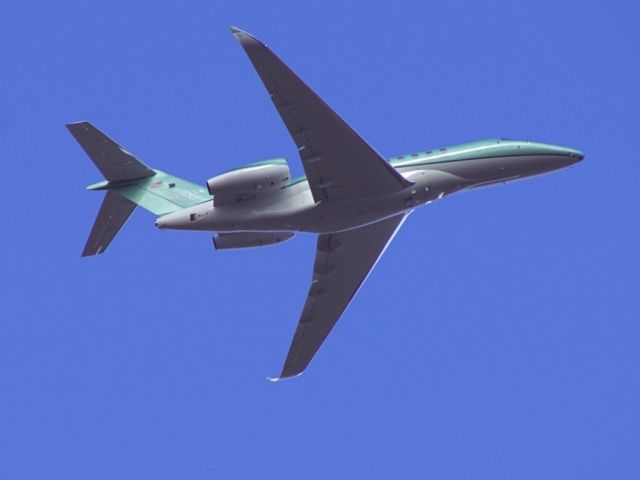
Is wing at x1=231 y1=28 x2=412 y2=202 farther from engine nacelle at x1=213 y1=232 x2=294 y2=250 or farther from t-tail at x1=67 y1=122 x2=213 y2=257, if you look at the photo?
t-tail at x1=67 y1=122 x2=213 y2=257

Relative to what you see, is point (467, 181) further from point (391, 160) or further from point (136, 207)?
point (136, 207)

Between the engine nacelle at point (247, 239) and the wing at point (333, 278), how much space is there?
6.63ft

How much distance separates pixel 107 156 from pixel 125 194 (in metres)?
1.51

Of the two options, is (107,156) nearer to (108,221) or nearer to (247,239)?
(108,221)

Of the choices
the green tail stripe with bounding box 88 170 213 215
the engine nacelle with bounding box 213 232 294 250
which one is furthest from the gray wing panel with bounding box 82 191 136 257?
the engine nacelle with bounding box 213 232 294 250

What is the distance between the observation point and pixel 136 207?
34.5 m

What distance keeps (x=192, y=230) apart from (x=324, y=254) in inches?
232

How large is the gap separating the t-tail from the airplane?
0.04 meters

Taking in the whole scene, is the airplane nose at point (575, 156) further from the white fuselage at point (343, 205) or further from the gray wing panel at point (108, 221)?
the gray wing panel at point (108, 221)

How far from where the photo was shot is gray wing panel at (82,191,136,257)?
113ft

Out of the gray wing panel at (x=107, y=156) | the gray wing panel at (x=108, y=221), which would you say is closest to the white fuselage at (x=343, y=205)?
the gray wing panel at (x=108, y=221)

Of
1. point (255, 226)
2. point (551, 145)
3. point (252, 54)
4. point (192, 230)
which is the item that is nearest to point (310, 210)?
point (255, 226)

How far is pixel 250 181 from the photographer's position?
3095cm

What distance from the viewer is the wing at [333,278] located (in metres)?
35.3
